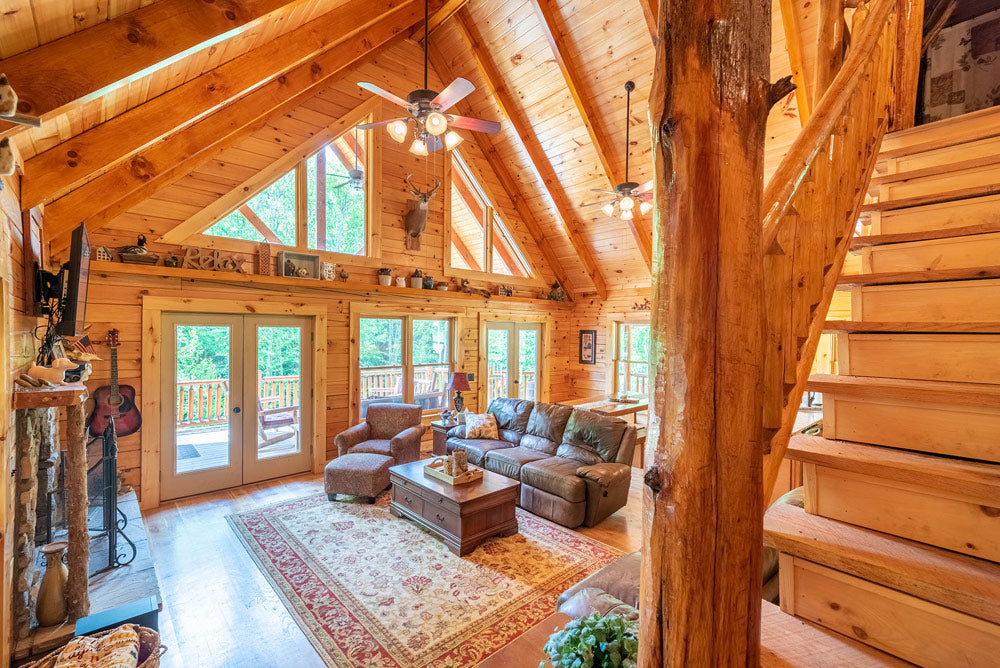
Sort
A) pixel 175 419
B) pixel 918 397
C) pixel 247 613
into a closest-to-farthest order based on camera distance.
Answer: pixel 918 397
pixel 247 613
pixel 175 419

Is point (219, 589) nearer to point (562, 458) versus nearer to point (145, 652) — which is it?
point (145, 652)

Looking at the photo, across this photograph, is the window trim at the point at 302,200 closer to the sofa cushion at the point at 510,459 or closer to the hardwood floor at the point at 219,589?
the hardwood floor at the point at 219,589

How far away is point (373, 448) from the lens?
470 centimetres

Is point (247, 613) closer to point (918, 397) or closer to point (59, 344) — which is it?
point (59, 344)

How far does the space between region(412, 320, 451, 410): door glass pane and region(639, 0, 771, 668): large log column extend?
5733 millimetres

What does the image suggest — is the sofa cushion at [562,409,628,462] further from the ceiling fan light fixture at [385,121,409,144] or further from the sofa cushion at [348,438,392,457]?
the ceiling fan light fixture at [385,121,409,144]

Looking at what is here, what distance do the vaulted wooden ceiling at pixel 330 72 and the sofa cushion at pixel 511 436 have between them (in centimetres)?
350

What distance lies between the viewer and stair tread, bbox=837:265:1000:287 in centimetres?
138

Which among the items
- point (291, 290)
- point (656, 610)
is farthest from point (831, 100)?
point (291, 290)

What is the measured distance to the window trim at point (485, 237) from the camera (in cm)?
662

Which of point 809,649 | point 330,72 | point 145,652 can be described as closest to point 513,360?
point 330,72

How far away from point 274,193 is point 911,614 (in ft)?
19.1

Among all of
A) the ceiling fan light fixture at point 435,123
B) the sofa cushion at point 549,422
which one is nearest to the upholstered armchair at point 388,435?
the sofa cushion at point 549,422

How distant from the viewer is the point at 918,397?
4.01 feet
